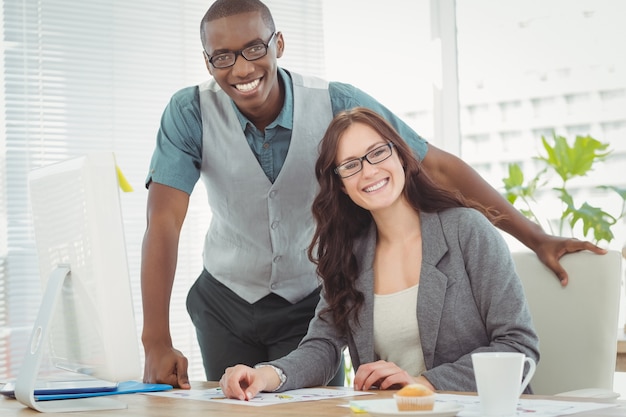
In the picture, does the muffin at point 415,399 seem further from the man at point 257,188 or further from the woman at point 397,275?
the man at point 257,188

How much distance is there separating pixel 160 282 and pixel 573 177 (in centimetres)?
238

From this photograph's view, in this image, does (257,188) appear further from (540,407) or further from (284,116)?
(540,407)

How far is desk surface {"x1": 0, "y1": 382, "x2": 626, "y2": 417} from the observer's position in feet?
4.36

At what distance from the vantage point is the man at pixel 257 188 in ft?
7.32

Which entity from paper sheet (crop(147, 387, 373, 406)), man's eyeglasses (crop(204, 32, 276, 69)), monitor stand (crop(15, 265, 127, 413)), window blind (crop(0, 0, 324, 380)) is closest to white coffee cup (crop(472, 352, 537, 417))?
paper sheet (crop(147, 387, 373, 406))

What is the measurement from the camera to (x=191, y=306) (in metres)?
2.38

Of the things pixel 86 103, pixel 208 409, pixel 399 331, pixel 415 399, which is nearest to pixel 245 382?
pixel 208 409

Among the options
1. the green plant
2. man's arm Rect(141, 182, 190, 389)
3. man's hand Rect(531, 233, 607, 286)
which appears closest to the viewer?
man's arm Rect(141, 182, 190, 389)

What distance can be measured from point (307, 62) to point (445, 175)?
219cm

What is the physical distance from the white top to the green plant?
183cm

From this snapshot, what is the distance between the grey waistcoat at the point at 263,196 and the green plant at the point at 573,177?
1613mm

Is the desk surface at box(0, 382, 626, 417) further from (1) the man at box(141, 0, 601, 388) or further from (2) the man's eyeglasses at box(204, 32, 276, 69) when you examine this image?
(2) the man's eyeglasses at box(204, 32, 276, 69)

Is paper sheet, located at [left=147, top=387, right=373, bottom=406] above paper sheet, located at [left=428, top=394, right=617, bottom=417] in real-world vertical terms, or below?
below

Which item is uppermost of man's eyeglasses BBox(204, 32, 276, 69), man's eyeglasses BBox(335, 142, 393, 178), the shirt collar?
man's eyeglasses BBox(204, 32, 276, 69)
